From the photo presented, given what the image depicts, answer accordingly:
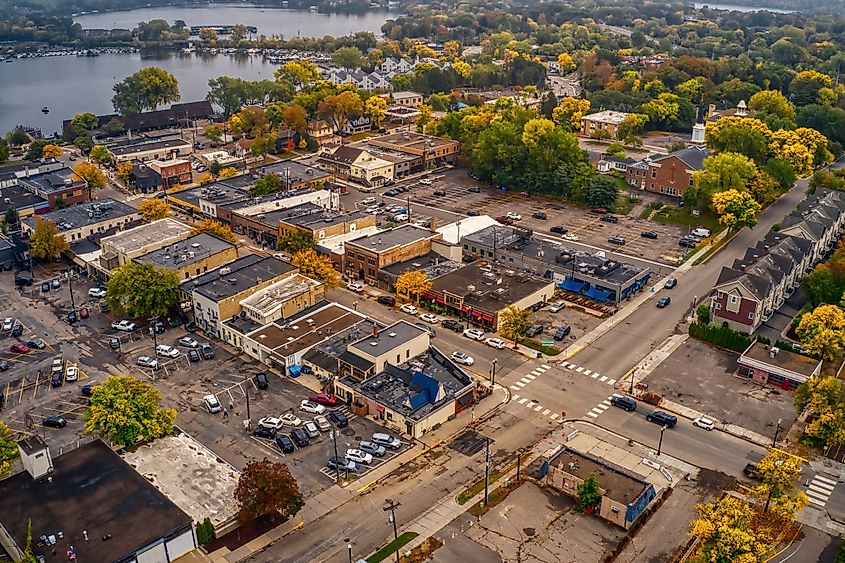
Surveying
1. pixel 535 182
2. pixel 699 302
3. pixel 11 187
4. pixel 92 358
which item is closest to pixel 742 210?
pixel 699 302

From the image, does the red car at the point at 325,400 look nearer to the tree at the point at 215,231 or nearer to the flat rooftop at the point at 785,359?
the tree at the point at 215,231

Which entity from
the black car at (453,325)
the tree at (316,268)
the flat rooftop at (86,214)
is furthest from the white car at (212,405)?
the flat rooftop at (86,214)

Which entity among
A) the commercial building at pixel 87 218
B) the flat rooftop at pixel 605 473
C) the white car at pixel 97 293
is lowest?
the white car at pixel 97 293

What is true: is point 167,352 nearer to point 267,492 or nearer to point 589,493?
point 267,492

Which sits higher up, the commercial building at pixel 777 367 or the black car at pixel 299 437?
the commercial building at pixel 777 367

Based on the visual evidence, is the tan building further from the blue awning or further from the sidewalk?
the sidewalk

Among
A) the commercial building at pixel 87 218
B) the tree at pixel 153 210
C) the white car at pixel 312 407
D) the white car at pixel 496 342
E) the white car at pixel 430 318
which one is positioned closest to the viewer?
the white car at pixel 312 407

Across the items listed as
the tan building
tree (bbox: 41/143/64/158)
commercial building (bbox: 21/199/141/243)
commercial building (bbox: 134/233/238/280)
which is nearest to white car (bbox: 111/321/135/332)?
commercial building (bbox: 134/233/238/280)
